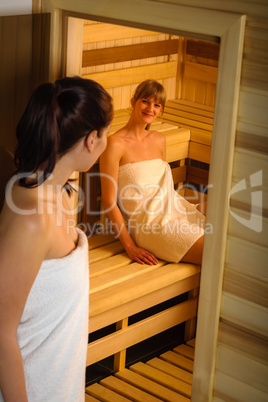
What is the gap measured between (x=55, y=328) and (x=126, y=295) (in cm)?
117

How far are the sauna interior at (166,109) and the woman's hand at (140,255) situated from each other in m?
0.07

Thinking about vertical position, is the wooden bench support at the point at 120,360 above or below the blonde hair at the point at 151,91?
below

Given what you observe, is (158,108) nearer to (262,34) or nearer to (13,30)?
(13,30)

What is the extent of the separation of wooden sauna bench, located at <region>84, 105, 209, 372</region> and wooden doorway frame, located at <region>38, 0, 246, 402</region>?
0.87 meters

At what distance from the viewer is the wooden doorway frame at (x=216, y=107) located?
1.78 meters

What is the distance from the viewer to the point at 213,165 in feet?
6.20

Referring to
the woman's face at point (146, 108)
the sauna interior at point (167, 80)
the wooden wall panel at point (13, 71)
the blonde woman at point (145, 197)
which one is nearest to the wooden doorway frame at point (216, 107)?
the wooden wall panel at point (13, 71)

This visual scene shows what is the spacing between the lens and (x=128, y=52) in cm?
471

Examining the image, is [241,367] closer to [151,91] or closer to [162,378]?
[162,378]

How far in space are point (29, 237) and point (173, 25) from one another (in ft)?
2.57

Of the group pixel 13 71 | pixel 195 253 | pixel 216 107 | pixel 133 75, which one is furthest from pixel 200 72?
pixel 216 107

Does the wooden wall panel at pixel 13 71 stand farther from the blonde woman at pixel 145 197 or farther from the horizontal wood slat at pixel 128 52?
the horizontal wood slat at pixel 128 52

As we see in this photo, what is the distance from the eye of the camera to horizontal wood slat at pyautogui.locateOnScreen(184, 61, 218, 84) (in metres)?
5.03

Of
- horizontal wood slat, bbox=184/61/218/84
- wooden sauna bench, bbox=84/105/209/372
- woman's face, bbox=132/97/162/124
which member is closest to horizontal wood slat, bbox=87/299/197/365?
wooden sauna bench, bbox=84/105/209/372
